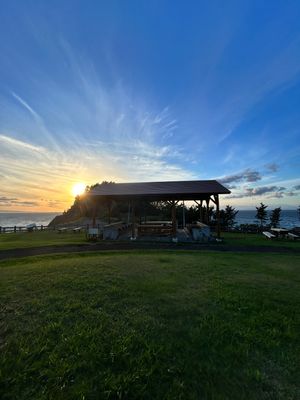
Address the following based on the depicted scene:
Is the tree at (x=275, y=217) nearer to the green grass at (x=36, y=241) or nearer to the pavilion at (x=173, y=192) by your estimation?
the pavilion at (x=173, y=192)

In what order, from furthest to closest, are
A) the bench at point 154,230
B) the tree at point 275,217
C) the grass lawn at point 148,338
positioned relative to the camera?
the tree at point 275,217 → the bench at point 154,230 → the grass lawn at point 148,338

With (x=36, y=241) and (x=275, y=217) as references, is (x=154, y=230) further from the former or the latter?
(x=275, y=217)

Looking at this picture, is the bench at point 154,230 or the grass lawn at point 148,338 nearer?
the grass lawn at point 148,338

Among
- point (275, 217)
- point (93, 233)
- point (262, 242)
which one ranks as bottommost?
point (262, 242)

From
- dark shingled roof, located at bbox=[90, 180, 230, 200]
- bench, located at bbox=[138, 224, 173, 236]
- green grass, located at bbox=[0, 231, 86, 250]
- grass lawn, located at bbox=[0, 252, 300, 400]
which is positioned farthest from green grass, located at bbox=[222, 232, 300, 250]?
green grass, located at bbox=[0, 231, 86, 250]

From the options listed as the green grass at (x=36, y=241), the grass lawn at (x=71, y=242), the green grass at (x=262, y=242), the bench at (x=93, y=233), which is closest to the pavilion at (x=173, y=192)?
the green grass at (x=262, y=242)

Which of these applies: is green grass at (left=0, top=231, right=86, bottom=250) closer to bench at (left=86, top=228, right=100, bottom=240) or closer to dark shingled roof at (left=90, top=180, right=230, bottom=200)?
bench at (left=86, top=228, right=100, bottom=240)

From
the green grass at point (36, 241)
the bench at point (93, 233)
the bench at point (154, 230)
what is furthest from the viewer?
the bench at point (154, 230)

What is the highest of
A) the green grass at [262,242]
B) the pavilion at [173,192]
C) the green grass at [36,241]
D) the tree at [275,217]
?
the pavilion at [173,192]

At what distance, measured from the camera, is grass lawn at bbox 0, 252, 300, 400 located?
7.00 feet

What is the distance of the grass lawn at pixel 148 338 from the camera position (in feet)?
7.00

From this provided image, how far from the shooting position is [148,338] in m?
2.88

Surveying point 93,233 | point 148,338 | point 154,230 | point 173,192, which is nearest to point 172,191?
point 173,192

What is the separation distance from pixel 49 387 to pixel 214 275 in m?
4.79
